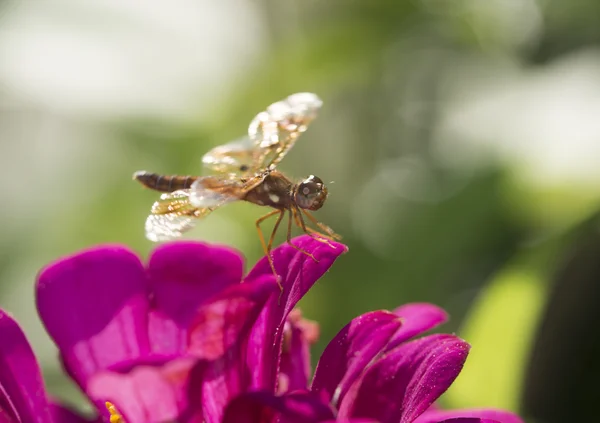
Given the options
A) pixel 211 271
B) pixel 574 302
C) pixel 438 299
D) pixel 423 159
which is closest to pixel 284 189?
pixel 211 271

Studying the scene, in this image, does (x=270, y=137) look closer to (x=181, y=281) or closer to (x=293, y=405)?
(x=181, y=281)

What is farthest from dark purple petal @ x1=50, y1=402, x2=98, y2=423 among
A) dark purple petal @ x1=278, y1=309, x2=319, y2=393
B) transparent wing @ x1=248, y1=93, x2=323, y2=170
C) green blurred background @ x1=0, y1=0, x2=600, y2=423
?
green blurred background @ x1=0, y1=0, x2=600, y2=423

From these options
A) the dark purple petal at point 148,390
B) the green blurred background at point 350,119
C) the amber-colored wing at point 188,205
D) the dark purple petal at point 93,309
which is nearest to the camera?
the dark purple petal at point 148,390

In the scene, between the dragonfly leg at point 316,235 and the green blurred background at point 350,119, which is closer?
the dragonfly leg at point 316,235

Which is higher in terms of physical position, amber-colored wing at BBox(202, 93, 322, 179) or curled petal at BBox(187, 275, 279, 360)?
amber-colored wing at BBox(202, 93, 322, 179)

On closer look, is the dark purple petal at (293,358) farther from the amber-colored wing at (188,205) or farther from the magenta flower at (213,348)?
the amber-colored wing at (188,205)

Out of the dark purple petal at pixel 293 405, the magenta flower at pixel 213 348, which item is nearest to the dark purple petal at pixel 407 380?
the magenta flower at pixel 213 348

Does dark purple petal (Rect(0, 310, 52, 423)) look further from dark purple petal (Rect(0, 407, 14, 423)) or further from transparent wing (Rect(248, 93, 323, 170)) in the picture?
transparent wing (Rect(248, 93, 323, 170))
